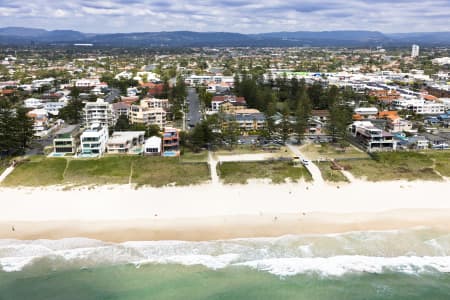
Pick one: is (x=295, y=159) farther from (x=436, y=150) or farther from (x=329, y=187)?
(x=436, y=150)

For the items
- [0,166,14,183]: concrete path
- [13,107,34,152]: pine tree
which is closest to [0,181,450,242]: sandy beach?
[0,166,14,183]: concrete path

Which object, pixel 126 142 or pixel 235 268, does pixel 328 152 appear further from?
pixel 235 268

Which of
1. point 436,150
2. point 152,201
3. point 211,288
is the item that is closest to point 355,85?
point 436,150

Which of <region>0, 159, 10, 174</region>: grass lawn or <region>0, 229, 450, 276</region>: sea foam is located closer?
<region>0, 229, 450, 276</region>: sea foam

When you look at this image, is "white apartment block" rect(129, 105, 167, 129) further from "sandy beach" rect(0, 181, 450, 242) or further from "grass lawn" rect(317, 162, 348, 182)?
"grass lawn" rect(317, 162, 348, 182)

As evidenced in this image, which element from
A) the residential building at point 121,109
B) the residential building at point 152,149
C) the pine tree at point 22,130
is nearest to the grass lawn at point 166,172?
the residential building at point 152,149

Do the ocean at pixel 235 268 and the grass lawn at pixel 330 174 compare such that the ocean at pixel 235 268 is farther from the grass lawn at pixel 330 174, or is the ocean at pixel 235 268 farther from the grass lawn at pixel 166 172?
the grass lawn at pixel 166 172

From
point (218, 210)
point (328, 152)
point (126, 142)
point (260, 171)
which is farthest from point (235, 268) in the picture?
point (126, 142)
